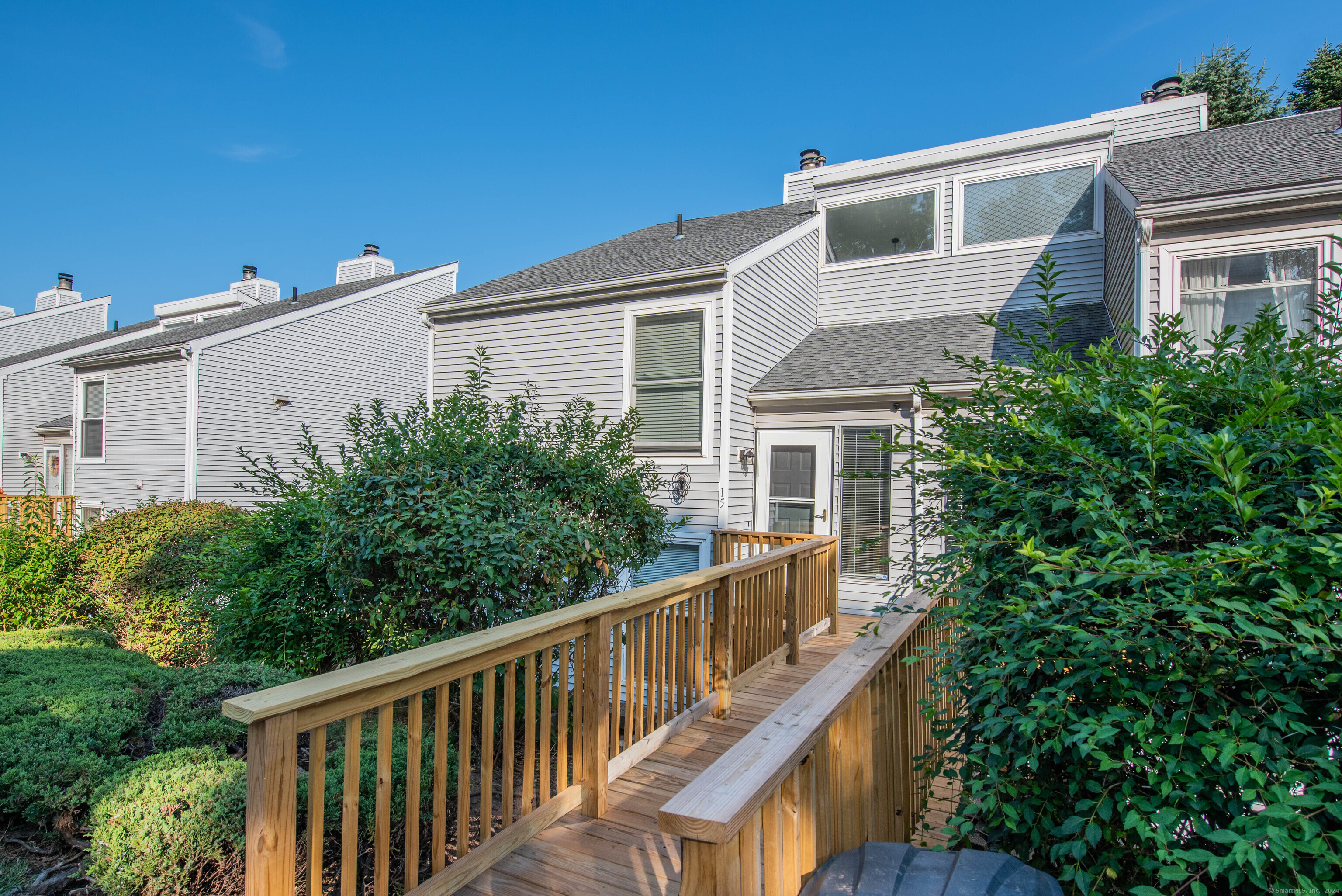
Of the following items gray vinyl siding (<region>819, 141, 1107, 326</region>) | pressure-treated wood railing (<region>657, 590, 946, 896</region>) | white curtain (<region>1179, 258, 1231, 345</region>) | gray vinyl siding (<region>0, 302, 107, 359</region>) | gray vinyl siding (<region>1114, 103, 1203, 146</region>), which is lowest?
pressure-treated wood railing (<region>657, 590, 946, 896</region>)

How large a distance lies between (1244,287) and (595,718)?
7054mm

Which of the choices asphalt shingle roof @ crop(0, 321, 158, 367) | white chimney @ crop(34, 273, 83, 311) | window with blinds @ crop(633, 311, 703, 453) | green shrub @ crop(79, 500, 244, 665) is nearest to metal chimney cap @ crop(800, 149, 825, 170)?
window with blinds @ crop(633, 311, 703, 453)

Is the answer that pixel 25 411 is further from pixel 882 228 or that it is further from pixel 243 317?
pixel 882 228

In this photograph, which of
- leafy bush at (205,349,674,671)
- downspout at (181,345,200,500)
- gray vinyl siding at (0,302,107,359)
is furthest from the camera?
gray vinyl siding at (0,302,107,359)

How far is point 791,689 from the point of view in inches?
184

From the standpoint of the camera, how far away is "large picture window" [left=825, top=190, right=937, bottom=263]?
9367 mm

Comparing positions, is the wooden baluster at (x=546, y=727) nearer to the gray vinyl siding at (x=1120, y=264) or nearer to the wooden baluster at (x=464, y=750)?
the wooden baluster at (x=464, y=750)

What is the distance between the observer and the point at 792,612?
5.32 metres

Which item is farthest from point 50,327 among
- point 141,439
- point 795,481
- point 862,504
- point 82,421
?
point 862,504

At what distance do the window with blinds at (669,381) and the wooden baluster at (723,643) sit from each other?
12.4 ft

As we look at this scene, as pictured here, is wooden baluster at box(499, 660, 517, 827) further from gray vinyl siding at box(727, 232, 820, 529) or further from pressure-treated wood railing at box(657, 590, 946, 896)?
gray vinyl siding at box(727, 232, 820, 529)

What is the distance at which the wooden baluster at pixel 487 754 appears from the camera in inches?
94.3

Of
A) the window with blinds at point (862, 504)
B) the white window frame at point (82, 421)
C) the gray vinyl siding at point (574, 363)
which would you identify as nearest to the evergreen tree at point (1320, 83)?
the window with blinds at point (862, 504)

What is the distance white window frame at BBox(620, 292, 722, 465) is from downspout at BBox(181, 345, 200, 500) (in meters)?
9.68
